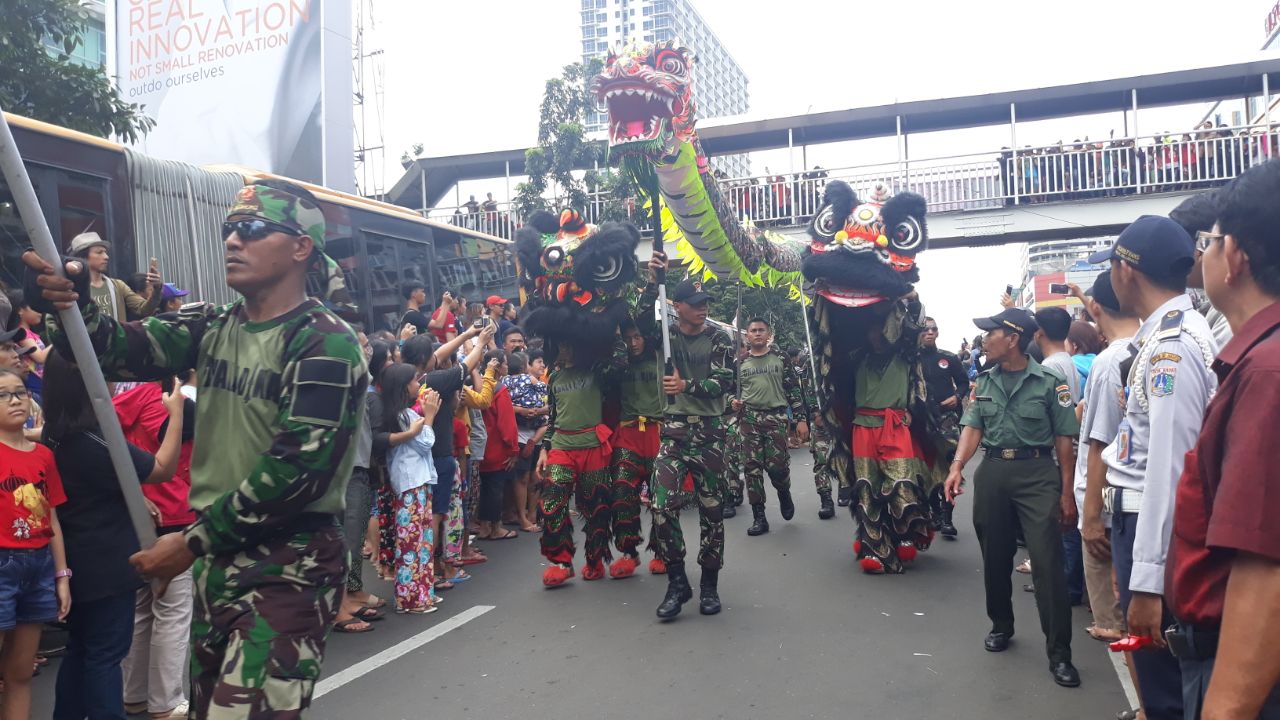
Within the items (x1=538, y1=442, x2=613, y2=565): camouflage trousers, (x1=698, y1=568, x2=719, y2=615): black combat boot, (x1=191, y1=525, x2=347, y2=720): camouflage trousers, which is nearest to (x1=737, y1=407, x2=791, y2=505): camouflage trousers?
(x1=538, y1=442, x2=613, y2=565): camouflage trousers

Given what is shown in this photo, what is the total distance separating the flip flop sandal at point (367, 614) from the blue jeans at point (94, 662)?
8.21 feet

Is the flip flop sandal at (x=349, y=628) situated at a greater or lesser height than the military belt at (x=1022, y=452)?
lesser

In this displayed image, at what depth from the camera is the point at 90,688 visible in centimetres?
361

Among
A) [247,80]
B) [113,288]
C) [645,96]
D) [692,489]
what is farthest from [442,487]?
[247,80]

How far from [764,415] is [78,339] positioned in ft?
25.4

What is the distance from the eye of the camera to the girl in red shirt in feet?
11.9

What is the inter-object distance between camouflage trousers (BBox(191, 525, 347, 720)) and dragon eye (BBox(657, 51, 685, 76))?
4.77 metres

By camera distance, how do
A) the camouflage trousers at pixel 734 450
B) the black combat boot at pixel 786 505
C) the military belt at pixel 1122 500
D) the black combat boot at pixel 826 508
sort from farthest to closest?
the black combat boot at pixel 826 508
the black combat boot at pixel 786 505
the camouflage trousers at pixel 734 450
the military belt at pixel 1122 500

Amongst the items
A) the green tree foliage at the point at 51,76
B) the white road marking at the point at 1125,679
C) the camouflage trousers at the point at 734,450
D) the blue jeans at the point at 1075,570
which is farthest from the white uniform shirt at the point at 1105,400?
the green tree foliage at the point at 51,76

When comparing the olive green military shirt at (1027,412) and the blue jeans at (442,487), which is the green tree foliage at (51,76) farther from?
the olive green military shirt at (1027,412)

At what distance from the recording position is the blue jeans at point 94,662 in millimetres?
3621

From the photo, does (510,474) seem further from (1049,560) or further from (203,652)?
(203,652)

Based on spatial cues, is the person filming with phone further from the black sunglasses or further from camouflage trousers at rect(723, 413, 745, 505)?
camouflage trousers at rect(723, 413, 745, 505)

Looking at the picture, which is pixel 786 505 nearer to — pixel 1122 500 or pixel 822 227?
pixel 822 227
